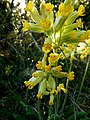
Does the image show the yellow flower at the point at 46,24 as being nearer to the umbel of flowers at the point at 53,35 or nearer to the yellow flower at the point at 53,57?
the umbel of flowers at the point at 53,35

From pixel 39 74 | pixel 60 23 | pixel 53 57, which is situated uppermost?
pixel 60 23

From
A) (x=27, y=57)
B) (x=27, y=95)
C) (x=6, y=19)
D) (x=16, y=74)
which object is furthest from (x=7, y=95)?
(x=6, y=19)

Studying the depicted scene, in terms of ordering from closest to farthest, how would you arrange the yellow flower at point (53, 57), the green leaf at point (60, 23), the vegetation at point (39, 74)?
the yellow flower at point (53, 57)
the green leaf at point (60, 23)
the vegetation at point (39, 74)

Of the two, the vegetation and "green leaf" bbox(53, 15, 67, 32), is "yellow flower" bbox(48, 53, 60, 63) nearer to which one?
the vegetation

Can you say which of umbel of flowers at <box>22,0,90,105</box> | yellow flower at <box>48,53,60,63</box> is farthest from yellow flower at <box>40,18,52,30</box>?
yellow flower at <box>48,53,60,63</box>

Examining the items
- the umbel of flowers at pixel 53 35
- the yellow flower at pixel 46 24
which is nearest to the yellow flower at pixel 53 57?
the umbel of flowers at pixel 53 35

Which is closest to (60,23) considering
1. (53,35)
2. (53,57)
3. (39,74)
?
(53,35)

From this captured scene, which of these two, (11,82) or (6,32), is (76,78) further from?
(6,32)

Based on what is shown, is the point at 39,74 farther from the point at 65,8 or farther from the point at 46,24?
the point at 65,8
